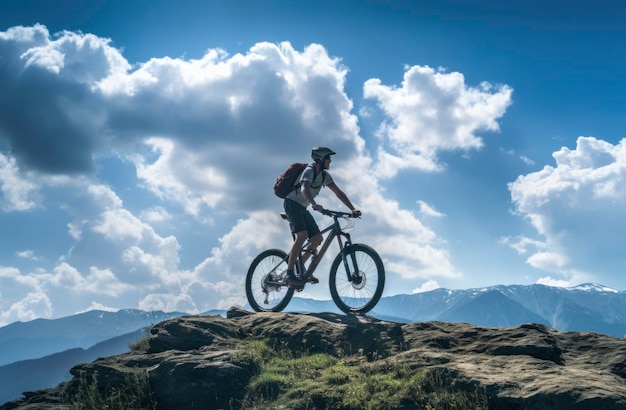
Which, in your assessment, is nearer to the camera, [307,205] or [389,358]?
[389,358]

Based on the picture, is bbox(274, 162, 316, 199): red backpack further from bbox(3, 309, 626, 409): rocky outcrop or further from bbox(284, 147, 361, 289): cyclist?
bbox(3, 309, 626, 409): rocky outcrop

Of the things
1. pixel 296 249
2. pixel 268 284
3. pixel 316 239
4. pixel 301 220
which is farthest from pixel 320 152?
pixel 268 284

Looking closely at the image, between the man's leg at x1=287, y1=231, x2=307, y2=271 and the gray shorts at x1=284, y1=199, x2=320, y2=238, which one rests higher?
the gray shorts at x1=284, y1=199, x2=320, y2=238

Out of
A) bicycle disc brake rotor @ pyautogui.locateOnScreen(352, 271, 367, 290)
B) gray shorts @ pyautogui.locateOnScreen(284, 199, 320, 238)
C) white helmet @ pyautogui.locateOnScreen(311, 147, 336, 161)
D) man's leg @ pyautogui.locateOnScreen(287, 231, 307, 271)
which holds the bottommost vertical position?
bicycle disc brake rotor @ pyautogui.locateOnScreen(352, 271, 367, 290)

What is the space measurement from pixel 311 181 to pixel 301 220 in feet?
3.97

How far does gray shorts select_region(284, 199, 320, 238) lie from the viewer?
14.1 metres

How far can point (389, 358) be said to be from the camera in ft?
35.9

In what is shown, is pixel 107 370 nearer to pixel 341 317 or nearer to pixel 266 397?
pixel 266 397

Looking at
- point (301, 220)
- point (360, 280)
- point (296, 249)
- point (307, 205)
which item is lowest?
point (360, 280)

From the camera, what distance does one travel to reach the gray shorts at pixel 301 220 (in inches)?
557

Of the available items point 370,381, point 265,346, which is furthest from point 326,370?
point 265,346

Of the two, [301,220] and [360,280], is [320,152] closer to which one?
[301,220]

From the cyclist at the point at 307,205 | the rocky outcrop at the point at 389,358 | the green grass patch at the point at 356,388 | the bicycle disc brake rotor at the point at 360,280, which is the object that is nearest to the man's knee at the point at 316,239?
the cyclist at the point at 307,205

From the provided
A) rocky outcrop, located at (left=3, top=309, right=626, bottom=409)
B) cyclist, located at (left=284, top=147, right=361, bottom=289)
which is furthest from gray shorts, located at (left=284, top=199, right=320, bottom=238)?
rocky outcrop, located at (left=3, top=309, right=626, bottom=409)
